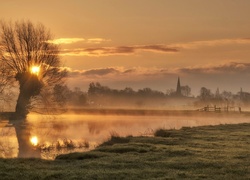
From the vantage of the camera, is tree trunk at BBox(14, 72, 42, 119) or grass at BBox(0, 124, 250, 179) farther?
tree trunk at BBox(14, 72, 42, 119)

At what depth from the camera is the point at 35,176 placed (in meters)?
17.6

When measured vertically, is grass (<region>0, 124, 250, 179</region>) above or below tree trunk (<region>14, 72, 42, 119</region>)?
below

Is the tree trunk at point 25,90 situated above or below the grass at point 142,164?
above

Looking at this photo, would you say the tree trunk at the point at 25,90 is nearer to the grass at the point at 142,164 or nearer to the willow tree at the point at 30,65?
the willow tree at the point at 30,65

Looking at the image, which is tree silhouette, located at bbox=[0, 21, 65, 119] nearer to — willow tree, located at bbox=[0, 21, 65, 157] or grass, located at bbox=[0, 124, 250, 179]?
willow tree, located at bbox=[0, 21, 65, 157]

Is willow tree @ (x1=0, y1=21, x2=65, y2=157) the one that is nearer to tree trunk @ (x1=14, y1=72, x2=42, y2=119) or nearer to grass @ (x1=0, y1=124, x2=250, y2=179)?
tree trunk @ (x1=14, y1=72, x2=42, y2=119)

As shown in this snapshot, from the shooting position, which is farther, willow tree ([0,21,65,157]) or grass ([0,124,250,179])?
willow tree ([0,21,65,157])

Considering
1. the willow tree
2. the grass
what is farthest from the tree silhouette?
the grass

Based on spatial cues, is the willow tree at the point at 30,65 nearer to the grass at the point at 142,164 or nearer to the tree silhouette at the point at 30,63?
the tree silhouette at the point at 30,63

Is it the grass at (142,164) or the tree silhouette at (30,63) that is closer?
the grass at (142,164)

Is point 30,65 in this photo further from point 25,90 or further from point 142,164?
→ point 142,164

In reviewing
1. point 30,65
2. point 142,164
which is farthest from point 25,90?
point 142,164

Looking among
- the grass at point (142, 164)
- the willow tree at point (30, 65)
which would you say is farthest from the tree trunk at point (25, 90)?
the grass at point (142, 164)

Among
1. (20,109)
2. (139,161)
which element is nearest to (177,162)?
(139,161)
